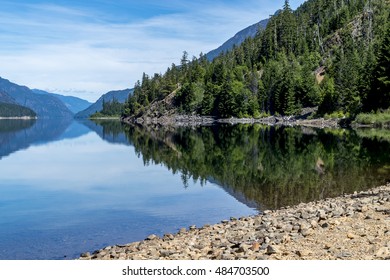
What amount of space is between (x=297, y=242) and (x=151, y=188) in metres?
25.0

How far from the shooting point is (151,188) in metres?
39.0

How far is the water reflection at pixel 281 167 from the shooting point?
1341 inches

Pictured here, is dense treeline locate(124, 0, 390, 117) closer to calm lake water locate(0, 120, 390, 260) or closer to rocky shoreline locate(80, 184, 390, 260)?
calm lake water locate(0, 120, 390, 260)

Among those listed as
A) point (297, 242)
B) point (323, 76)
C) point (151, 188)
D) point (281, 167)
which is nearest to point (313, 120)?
point (323, 76)

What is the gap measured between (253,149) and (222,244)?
50677 mm

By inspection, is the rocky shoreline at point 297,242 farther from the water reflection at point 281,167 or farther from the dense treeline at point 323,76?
the dense treeline at point 323,76

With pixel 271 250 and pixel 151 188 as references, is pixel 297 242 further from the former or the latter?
pixel 151 188

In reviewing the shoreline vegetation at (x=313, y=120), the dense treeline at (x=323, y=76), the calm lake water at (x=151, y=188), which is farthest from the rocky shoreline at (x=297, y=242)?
the dense treeline at (x=323, y=76)

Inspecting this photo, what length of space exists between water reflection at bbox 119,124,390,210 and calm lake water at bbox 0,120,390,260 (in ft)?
0.29

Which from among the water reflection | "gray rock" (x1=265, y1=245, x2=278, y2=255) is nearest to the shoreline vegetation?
the water reflection

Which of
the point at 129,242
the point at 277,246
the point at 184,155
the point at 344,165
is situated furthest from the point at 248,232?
the point at 184,155

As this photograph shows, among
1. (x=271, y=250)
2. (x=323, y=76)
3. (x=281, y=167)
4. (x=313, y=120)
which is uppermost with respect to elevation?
(x=323, y=76)

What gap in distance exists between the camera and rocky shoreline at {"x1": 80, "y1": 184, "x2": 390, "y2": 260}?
13.4 meters
